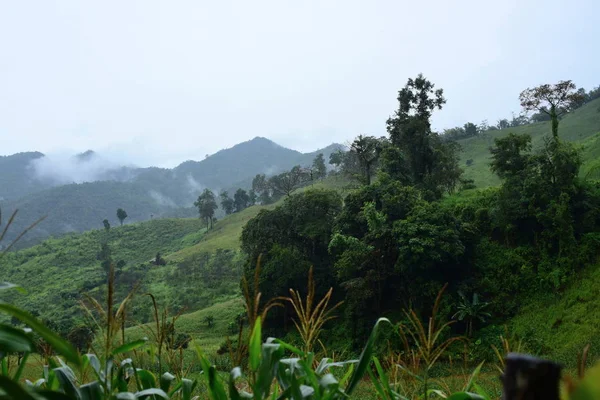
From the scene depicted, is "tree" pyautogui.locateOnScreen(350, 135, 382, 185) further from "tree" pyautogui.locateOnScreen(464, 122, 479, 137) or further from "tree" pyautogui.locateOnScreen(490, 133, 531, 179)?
"tree" pyautogui.locateOnScreen(464, 122, 479, 137)

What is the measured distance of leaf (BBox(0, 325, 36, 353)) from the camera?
58.3 inches

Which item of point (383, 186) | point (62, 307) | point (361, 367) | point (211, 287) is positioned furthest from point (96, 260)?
point (361, 367)

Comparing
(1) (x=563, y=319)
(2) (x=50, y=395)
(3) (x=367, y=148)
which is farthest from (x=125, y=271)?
(2) (x=50, y=395)

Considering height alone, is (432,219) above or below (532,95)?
below

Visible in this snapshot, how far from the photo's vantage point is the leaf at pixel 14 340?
1.48 metres

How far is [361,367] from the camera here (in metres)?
1.96

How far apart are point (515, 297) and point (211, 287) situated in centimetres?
3564

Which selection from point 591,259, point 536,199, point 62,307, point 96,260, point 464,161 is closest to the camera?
point 591,259

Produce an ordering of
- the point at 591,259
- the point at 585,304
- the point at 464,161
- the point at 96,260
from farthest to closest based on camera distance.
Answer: the point at 96,260 < the point at 464,161 < the point at 591,259 < the point at 585,304

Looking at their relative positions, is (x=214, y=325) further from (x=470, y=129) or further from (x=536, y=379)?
(x=470, y=129)

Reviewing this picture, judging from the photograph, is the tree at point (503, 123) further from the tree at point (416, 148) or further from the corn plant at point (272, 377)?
the corn plant at point (272, 377)

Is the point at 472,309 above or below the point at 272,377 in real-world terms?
below

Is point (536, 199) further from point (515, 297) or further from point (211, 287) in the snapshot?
point (211, 287)

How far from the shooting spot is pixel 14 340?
4.91 ft
